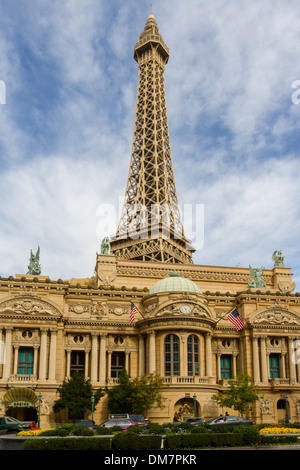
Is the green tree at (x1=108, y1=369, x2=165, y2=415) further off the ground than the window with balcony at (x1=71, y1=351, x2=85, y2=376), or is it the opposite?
the window with balcony at (x1=71, y1=351, x2=85, y2=376)

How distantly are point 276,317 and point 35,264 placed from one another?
100 feet

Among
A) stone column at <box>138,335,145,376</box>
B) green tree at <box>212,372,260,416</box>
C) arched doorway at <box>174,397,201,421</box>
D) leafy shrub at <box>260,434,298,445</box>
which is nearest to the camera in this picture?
leafy shrub at <box>260,434,298,445</box>

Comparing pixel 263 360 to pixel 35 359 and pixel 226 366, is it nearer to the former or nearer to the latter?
pixel 226 366

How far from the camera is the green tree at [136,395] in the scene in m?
52.3

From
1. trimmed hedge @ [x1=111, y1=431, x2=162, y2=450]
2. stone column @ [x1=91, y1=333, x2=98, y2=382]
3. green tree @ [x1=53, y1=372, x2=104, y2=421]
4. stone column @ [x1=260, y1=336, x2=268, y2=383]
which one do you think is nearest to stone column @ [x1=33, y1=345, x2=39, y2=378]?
green tree @ [x1=53, y1=372, x2=104, y2=421]

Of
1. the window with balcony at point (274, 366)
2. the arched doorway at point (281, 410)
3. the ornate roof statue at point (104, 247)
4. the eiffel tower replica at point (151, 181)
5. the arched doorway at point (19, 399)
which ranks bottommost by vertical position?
the arched doorway at point (281, 410)

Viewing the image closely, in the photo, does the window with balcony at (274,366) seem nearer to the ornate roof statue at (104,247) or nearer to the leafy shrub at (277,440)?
the ornate roof statue at (104,247)

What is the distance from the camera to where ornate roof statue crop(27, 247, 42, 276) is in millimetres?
65625

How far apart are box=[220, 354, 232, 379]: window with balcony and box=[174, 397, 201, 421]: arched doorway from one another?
9.85 metres

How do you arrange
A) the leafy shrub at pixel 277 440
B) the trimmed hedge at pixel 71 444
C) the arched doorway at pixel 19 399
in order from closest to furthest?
1. the trimmed hedge at pixel 71 444
2. the leafy shrub at pixel 277 440
3. the arched doorway at pixel 19 399

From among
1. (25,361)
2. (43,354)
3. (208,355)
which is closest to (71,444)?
(43,354)

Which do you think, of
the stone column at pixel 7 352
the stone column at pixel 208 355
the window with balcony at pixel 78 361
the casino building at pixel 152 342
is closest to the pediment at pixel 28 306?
the casino building at pixel 152 342

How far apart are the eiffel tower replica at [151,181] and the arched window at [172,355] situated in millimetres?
39426

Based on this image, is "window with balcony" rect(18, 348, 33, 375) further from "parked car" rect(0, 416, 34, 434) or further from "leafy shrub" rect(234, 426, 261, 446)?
"leafy shrub" rect(234, 426, 261, 446)
